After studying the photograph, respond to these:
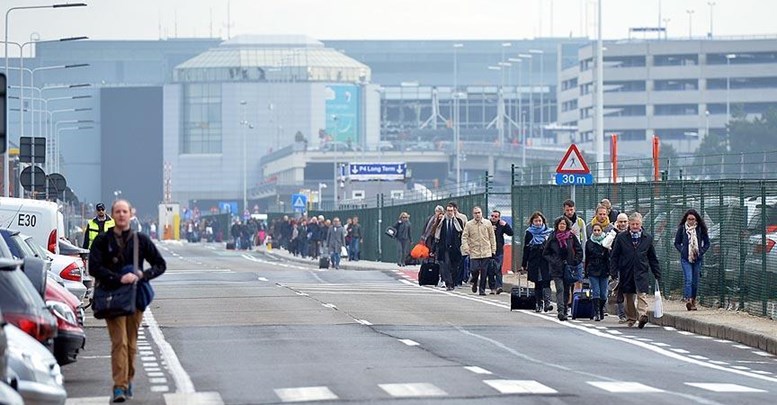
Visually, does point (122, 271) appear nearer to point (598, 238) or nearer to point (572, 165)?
point (598, 238)

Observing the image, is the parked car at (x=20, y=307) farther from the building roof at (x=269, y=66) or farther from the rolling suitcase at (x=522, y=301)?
the building roof at (x=269, y=66)

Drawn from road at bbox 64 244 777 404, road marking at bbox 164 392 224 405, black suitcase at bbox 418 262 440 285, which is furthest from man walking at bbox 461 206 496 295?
road marking at bbox 164 392 224 405

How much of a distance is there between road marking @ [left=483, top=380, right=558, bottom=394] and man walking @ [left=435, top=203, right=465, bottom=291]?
21702 millimetres

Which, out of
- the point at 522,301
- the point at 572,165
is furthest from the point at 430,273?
the point at 522,301

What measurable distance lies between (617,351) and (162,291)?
1657 cm

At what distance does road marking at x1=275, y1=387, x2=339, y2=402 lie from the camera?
17266mm

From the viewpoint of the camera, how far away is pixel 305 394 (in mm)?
17688

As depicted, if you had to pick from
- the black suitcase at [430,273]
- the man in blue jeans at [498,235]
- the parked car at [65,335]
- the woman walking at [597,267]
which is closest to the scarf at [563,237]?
the woman walking at [597,267]

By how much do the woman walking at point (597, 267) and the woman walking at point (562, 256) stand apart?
0.22m

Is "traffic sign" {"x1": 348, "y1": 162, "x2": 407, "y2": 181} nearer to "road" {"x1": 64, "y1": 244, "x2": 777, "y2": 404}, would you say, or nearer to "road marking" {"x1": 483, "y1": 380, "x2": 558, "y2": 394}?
"road" {"x1": 64, "y1": 244, "x2": 777, "y2": 404}

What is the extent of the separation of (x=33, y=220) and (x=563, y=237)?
892cm

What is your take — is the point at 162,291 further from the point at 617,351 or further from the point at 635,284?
the point at 617,351

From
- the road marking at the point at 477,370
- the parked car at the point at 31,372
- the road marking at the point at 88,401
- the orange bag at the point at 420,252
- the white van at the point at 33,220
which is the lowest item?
the road marking at the point at 88,401

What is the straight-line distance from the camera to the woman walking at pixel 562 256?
30.3m
